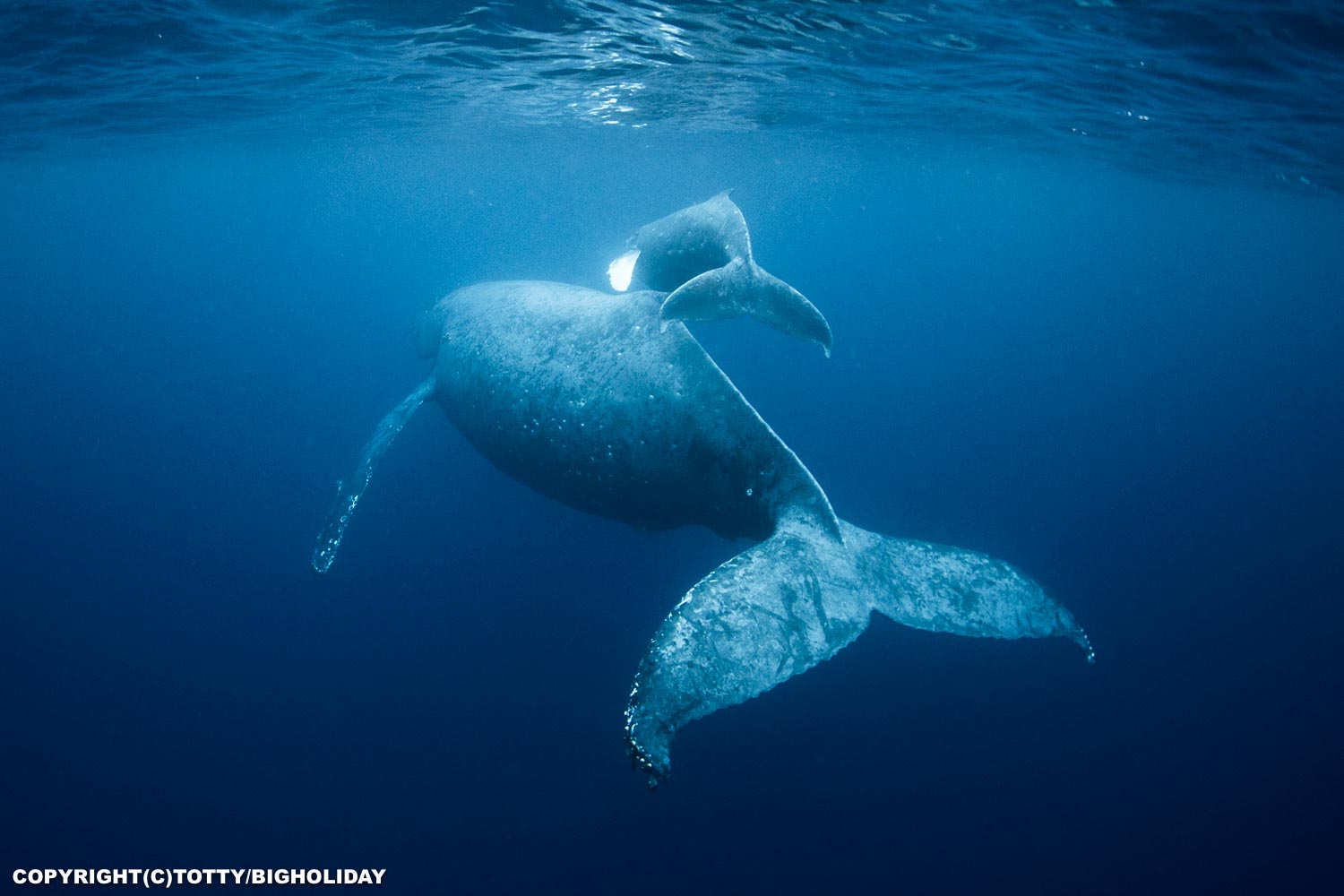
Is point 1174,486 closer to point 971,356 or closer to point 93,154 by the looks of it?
point 971,356

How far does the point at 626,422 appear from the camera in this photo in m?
7.17

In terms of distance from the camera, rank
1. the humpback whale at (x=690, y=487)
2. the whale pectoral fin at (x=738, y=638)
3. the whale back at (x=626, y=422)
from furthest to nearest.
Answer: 1. the whale back at (x=626, y=422)
2. the humpback whale at (x=690, y=487)
3. the whale pectoral fin at (x=738, y=638)

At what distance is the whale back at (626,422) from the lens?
6.71 meters

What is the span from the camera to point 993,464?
62.1 ft

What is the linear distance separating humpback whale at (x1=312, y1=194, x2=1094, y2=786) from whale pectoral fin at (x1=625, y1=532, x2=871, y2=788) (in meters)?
0.01

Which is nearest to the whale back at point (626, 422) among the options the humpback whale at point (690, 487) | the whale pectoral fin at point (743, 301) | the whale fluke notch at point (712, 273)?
the humpback whale at point (690, 487)

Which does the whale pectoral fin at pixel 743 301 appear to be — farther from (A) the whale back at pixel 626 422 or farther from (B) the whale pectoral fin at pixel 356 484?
(B) the whale pectoral fin at pixel 356 484

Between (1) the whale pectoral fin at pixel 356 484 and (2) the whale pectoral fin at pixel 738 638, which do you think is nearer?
(2) the whale pectoral fin at pixel 738 638

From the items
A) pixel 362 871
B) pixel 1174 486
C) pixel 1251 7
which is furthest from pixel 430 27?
pixel 1174 486

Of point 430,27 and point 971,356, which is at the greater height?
point 430,27

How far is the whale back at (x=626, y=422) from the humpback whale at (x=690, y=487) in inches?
0.8

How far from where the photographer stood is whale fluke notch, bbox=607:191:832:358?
6.43m

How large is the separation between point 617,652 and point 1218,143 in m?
26.6

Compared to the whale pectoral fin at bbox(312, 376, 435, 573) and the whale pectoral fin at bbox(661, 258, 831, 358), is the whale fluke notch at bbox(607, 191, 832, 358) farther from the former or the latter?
the whale pectoral fin at bbox(312, 376, 435, 573)
